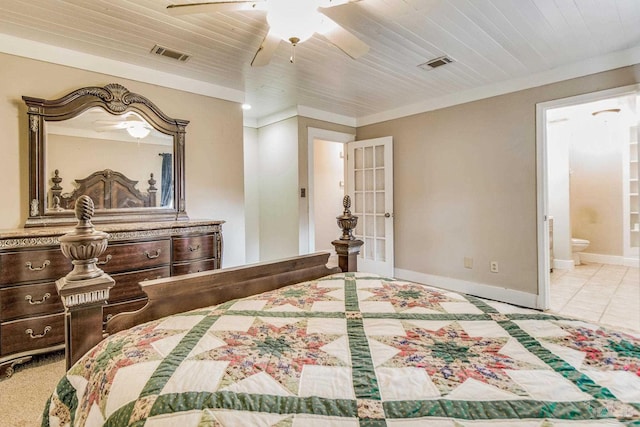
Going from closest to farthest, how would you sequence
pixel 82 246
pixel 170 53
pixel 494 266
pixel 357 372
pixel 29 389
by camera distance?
pixel 357 372
pixel 82 246
pixel 29 389
pixel 170 53
pixel 494 266

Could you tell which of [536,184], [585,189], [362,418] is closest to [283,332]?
[362,418]

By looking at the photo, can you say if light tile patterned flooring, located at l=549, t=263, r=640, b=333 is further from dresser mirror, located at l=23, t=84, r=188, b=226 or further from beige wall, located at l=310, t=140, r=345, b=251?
dresser mirror, located at l=23, t=84, r=188, b=226

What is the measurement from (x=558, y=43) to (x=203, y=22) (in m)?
2.84

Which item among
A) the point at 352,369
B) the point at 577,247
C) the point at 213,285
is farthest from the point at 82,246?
the point at 577,247

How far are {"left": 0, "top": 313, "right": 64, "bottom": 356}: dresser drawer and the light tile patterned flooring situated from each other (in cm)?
438

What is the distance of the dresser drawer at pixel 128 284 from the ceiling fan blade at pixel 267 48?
6.06 ft

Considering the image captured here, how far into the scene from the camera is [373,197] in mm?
4699

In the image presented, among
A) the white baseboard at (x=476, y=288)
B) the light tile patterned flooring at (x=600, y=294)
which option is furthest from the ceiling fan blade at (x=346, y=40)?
the light tile patterned flooring at (x=600, y=294)

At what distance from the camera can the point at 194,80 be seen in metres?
3.25

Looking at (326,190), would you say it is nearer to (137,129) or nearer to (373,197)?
(373,197)

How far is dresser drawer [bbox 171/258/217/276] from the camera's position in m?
2.71

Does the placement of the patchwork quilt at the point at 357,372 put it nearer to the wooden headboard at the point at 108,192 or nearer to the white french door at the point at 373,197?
the wooden headboard at the point at 108,192

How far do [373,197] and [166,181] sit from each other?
2.82 meters

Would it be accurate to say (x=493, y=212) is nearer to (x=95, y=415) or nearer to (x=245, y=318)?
(x=245, y=318)
